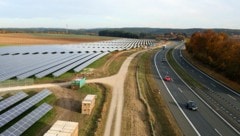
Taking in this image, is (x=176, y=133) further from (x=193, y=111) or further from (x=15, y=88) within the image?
(x=15, y=88)

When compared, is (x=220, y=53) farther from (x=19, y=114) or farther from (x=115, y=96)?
(x=19, y=114)

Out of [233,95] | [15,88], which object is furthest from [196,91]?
[15,88]

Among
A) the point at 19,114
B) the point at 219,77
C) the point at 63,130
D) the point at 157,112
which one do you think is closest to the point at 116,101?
the point at 157,112

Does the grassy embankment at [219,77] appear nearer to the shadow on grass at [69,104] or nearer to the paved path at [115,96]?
the paved path at [115,96]

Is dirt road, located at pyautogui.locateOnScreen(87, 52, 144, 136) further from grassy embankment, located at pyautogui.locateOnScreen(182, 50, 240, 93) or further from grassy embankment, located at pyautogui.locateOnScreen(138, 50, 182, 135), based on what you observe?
grassy embankment, located at pyautogui.locateOnScreen(182, 50, 240, 93)

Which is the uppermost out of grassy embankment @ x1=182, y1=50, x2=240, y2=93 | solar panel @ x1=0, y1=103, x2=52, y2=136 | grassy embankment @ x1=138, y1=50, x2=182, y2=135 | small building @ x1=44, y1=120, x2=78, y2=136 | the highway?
small building @ x1=44, y1=120, x2=78, y2=136

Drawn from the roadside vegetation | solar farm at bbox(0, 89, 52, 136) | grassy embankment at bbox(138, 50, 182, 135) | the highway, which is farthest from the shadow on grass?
the highway
